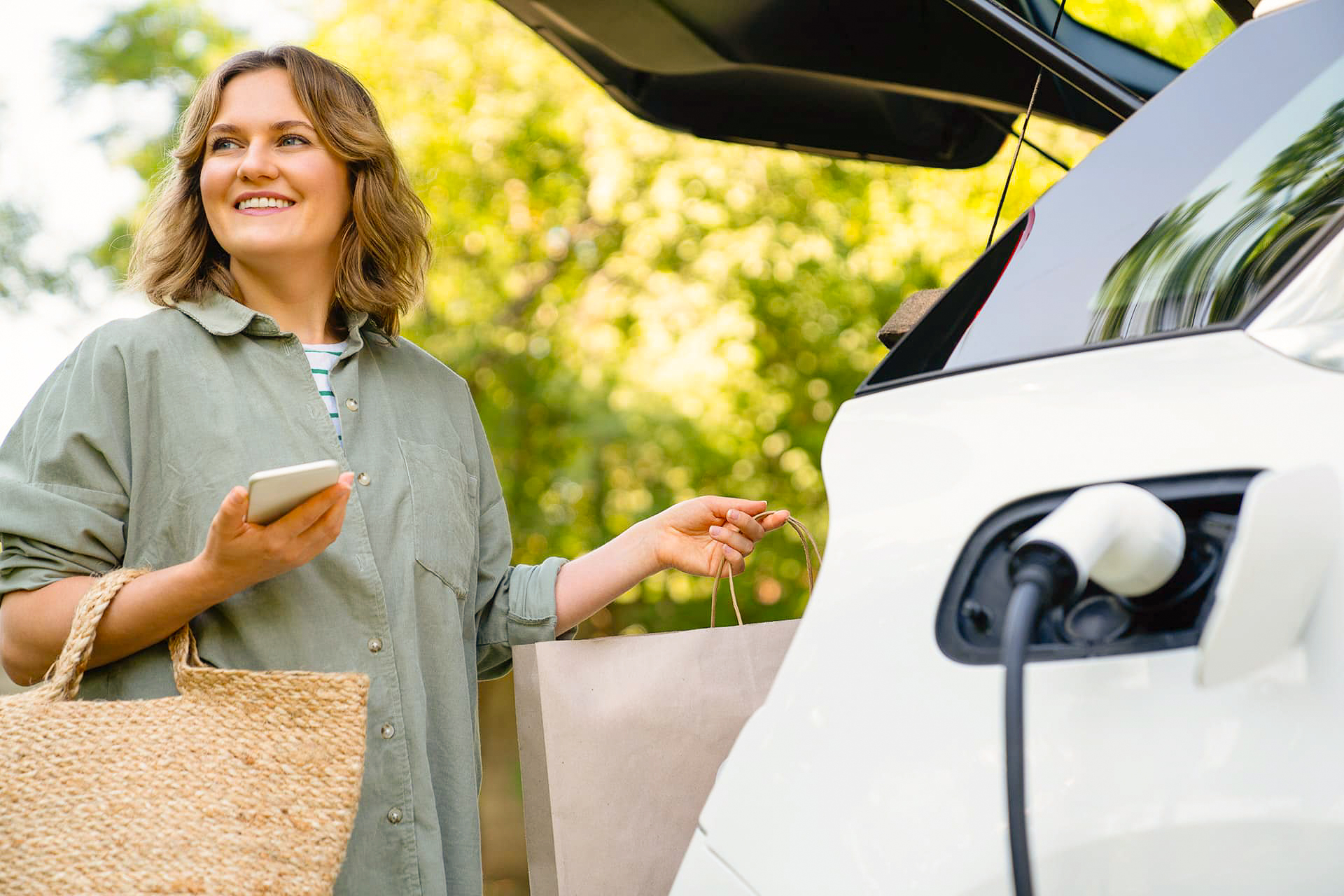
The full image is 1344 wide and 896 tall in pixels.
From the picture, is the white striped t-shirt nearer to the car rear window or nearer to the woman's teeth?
the woman's teeth

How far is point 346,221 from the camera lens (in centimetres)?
188

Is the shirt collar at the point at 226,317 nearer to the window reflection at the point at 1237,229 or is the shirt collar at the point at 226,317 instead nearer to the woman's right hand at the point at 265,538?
the woman's right hand at the point at 265,538

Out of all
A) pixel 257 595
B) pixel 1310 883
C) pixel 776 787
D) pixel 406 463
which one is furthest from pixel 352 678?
pixel 1310 883

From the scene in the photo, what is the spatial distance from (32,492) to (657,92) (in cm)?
153

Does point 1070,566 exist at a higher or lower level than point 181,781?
higher

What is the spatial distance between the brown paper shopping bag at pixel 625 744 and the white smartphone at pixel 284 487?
392mm

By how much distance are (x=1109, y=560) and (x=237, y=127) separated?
4.53 feet

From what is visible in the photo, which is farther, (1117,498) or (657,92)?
(657,92)

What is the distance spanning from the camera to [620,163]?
25.9 feet

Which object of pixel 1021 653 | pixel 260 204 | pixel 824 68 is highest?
pixel 824 68

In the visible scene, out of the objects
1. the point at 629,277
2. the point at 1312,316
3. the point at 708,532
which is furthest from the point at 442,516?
the point at 629,277

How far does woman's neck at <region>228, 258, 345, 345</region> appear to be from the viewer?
1.73 meters

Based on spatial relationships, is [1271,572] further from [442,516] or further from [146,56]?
[146,56]

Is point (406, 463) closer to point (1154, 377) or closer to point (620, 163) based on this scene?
point (1154, 377)
